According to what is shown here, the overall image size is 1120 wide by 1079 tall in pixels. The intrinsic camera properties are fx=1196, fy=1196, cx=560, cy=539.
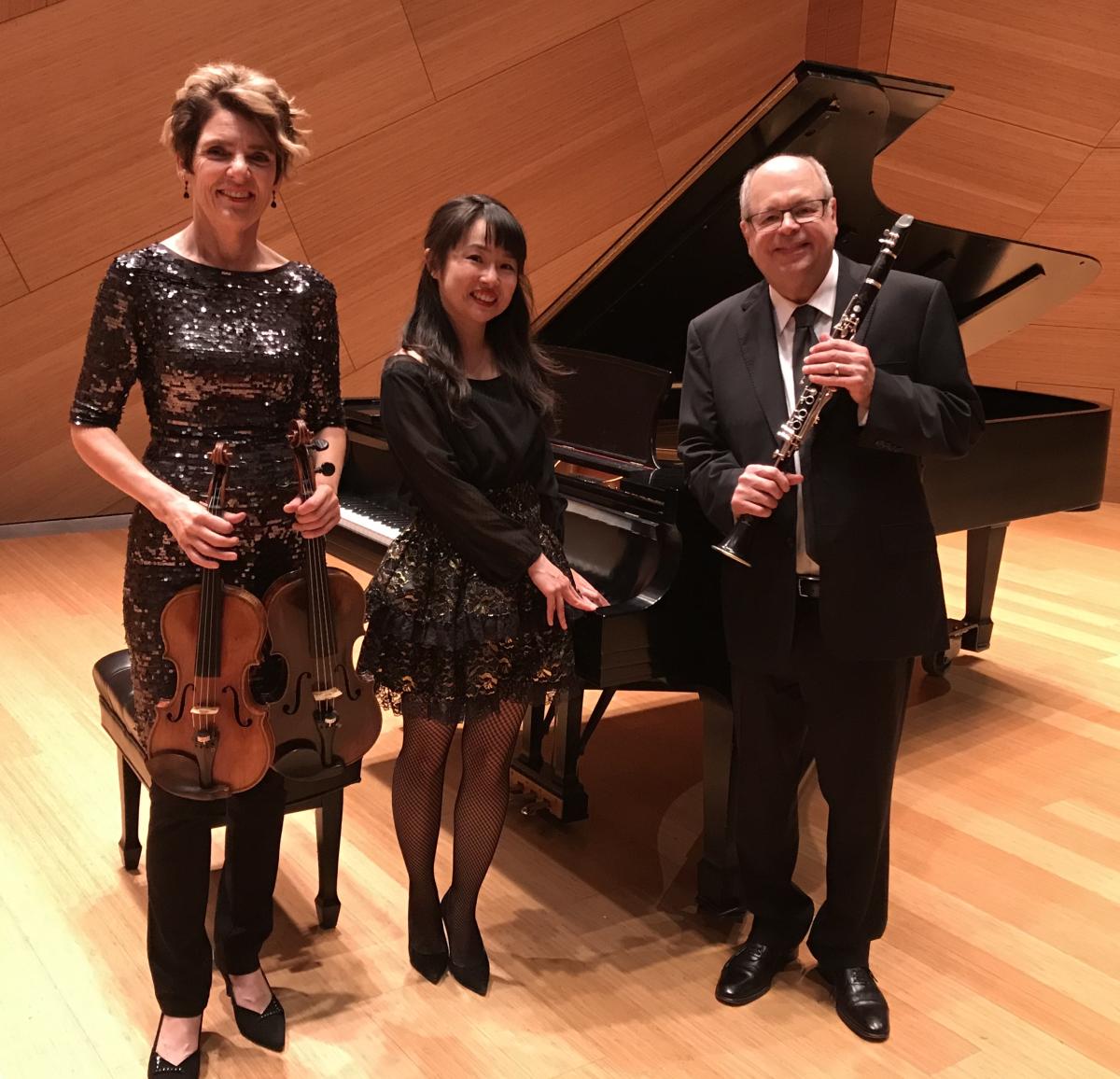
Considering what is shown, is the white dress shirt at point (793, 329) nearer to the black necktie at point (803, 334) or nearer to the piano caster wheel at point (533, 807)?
the black necktie at point (803, 334)

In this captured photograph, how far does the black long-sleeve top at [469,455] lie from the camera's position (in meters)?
2.12

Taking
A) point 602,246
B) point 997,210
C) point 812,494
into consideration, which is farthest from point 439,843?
point 997,210

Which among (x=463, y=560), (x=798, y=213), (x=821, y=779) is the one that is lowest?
(x=821, y=779)

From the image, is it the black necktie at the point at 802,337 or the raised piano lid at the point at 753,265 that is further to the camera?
the raised piano lid at the point at 753,265

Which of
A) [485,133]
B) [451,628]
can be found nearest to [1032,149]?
[485,133]

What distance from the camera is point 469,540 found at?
214 cm

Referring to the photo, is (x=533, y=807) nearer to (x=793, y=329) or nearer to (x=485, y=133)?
(x=793, y=329)

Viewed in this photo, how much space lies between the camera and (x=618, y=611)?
7.85ft

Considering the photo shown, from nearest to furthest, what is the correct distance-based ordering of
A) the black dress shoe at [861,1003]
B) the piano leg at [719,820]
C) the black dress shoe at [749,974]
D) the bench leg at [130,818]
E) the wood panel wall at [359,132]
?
the black dress shoe at [861,1003] < the black dress shoe at [749,974] < the piano leg at [719,820] < the bench leg at [130,818] < the wood panel wall at [359,132]

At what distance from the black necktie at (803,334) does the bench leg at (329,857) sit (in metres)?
1.31

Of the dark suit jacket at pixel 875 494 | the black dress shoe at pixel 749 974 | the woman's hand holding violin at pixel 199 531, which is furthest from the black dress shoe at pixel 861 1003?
the woman's hand holding violin at pixel 199 531

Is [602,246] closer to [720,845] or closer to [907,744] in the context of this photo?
[907,744]

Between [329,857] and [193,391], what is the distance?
1.15 meters

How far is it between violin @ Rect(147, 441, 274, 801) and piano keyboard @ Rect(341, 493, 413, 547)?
39.0 inches
